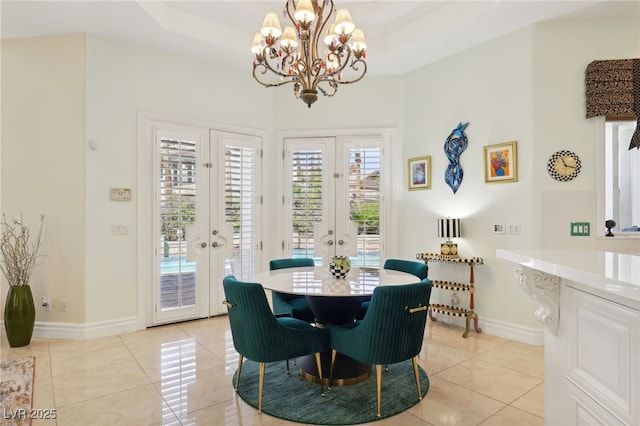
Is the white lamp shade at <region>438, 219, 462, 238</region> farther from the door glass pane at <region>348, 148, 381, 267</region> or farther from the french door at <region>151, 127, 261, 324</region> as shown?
the french door at <region>151, 127, 261, 324</region>

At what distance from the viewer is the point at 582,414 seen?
134cm

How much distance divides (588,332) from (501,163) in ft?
9.45

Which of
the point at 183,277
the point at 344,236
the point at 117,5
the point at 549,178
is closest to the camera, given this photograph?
the point at 117,5

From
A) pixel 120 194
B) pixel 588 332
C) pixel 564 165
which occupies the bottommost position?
pixel 588 332

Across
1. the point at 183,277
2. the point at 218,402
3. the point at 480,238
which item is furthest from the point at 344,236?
the point at 218,402

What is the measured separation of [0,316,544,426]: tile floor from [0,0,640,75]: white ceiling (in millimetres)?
3123

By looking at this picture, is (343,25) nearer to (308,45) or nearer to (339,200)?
(308,45)

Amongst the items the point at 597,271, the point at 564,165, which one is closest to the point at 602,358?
the point at 597,271

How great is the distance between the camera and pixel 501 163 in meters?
3.83

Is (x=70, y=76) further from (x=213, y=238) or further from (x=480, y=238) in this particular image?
(x=480, y=238)

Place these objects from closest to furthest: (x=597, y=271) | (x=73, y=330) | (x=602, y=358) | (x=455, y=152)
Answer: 1. (x=597, y=271)
2. (x=602, y=358)
3. (x=73, y=330)
4. (x=455, y=152)

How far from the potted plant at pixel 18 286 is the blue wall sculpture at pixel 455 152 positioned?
449 cm

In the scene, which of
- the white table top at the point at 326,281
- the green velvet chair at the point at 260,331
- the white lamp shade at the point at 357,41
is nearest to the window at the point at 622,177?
the white table top at the point at 326,281

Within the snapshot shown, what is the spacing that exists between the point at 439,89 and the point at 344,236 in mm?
2161
